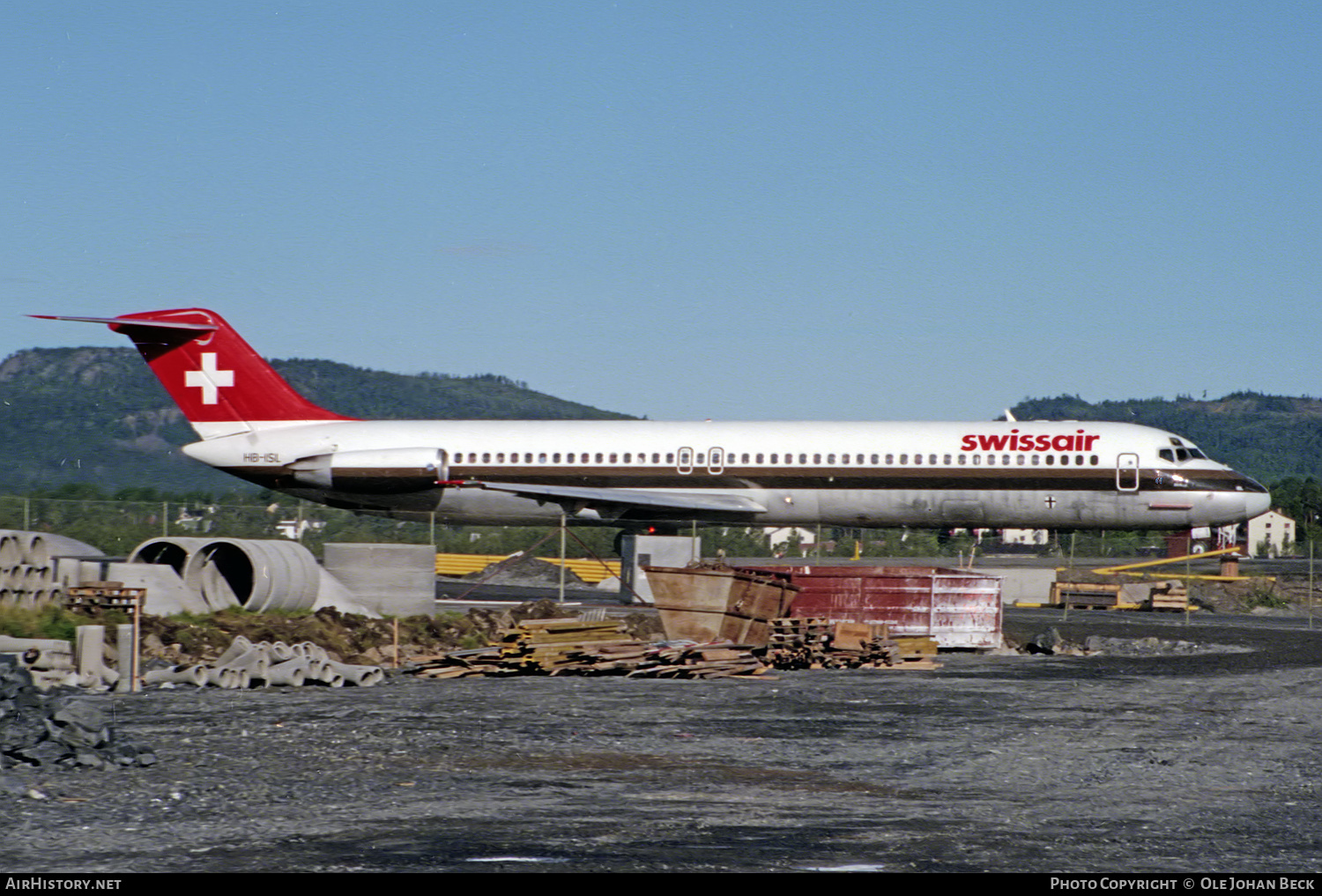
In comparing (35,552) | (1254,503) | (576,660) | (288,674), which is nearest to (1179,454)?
(1254,503)

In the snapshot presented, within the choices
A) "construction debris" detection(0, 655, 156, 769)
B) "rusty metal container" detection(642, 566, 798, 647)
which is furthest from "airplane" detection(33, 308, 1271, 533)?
"construction debris" detection(0, 655, 156, 769)

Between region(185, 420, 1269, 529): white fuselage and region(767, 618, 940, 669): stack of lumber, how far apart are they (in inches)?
424

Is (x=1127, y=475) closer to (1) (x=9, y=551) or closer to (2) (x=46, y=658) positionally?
(1) (x=9, y=551)

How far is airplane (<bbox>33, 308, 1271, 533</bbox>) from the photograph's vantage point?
31.2 m

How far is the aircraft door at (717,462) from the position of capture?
3209 centimetres

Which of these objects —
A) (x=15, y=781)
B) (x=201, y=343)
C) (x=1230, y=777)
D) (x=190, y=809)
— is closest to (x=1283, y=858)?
(x=1230, y=777)

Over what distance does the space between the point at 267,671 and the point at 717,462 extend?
54.9 ft

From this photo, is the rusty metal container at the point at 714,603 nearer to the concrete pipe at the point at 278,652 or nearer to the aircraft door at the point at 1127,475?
the concrete pipe at the point at 278,652

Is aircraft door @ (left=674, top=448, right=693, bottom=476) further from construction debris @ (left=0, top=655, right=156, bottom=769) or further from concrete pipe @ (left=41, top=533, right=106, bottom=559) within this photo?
construction debris @ (left=0, top=655, right=156, bottom=769)

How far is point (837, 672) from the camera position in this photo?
63.6 feet

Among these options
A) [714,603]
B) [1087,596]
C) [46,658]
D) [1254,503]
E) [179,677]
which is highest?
[1254,503]

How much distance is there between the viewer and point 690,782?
1007 cm
